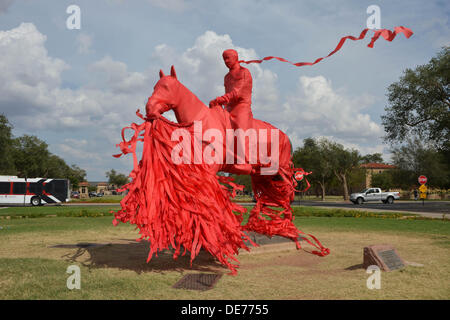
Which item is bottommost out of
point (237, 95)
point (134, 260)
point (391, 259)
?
point (134, 260)

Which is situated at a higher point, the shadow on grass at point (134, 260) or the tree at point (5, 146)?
the tree at point (5, 146)

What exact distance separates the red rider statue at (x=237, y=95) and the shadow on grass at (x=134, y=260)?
1.97 metres

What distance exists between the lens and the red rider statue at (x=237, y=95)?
620cm

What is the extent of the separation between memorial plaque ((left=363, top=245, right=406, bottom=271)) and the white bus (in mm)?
28112

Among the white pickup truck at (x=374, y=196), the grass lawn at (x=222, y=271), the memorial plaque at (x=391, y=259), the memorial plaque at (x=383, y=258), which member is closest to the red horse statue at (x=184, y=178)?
the grass lawn at (x=222, y=271)

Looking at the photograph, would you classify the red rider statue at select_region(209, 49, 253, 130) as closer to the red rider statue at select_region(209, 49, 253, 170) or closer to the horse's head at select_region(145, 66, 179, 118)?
the red rider statue at select_region(209, 49, 253, 170)

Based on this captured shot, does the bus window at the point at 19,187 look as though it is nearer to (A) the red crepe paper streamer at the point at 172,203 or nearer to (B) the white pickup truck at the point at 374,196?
(A) the red crepe paper streamer at the point at 172,203

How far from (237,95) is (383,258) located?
348 centimetres

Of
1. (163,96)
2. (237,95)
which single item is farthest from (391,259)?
(163,96)

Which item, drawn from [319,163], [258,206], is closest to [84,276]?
[258,206]

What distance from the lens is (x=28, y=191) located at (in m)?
28.0

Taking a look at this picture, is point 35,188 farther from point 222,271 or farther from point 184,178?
point 184,178

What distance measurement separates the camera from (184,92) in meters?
5.62
